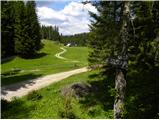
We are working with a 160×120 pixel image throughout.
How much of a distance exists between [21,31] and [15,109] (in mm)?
49739

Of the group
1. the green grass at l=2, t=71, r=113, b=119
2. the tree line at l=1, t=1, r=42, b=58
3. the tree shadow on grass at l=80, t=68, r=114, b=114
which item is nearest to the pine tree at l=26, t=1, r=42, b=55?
the tree line at l=1, t=1, r=42, b=58

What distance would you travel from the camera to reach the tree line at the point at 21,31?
72125 millimetres

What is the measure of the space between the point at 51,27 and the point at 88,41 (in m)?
161

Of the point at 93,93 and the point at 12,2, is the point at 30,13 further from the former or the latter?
the point at 93,93

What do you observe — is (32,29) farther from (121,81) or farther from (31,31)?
(121,81)

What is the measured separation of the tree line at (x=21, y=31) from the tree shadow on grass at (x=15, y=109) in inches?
1855

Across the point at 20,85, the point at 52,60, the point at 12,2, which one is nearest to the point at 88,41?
the point at 20,85

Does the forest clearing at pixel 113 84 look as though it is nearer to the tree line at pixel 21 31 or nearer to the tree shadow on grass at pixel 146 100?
the tree shadow on grass at pixel 146 100

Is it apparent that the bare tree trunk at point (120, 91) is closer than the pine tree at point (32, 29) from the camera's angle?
Yes

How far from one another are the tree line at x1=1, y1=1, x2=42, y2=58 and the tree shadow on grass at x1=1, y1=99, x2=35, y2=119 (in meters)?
47.1

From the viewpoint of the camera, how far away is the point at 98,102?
23500 millimetres

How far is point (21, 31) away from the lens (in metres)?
71.8

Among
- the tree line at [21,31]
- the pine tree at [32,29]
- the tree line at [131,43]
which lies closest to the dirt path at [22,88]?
the tree line at [131,43]

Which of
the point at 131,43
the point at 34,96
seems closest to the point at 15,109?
the point at 34,96
